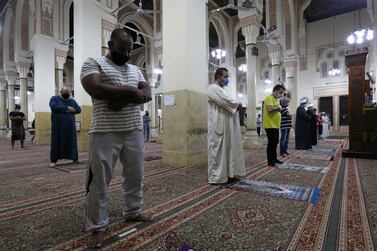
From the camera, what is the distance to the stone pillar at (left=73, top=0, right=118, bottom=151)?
609cm

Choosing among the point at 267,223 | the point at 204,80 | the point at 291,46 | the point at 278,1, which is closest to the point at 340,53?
the point at 291,46

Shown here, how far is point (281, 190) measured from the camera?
2555mm

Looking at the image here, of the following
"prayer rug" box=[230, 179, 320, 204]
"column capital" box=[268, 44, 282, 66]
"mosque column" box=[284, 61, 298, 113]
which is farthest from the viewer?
"mosque column" box=[284, 61, 298, 113]

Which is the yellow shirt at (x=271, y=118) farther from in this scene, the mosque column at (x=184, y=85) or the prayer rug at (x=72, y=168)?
the prayer rug at (x=72, y=168)

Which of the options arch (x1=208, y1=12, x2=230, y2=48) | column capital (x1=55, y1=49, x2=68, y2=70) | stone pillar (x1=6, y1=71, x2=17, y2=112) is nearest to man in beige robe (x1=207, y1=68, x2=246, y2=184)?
column capital (x1=55, y1=49, x2=68, y2=70)

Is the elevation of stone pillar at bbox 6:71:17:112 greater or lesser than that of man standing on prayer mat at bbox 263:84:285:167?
greater

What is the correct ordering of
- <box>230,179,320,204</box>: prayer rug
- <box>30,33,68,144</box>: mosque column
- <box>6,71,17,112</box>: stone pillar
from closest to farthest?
1. <box>230,179,320,204</box>: prayer rug
2. <box>30,33,68,144</box>: mosque column
3. <box>6,71,17,112</box>: stone pillar

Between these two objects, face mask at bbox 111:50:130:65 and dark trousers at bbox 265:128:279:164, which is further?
dark trousers at bbox 265:128:279:164

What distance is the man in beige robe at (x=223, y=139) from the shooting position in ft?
9.20

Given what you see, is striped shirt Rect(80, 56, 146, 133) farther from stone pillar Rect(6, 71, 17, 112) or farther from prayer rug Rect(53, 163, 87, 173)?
stone pillar Rect(6, 71, 17, 112)

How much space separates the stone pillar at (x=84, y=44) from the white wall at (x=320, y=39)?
42.7ft

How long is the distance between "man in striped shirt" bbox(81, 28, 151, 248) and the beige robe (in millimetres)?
1392

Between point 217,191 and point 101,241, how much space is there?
140 cm

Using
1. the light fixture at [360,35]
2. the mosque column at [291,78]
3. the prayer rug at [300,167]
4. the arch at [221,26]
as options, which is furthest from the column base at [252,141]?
the arch at [221,26]
